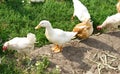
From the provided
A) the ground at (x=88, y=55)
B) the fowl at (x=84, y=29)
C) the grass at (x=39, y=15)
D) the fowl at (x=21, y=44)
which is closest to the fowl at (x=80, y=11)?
the grass at (x=39, y=15)

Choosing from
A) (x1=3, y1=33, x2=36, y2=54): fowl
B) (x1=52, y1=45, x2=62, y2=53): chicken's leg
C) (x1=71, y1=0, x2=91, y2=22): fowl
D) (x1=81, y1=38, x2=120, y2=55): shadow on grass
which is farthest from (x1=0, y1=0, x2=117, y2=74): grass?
(x1=81, y1=38, x2=120, y2=55): shadow on grass

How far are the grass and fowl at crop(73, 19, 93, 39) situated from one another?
0.56 m

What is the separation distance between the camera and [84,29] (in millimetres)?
6723

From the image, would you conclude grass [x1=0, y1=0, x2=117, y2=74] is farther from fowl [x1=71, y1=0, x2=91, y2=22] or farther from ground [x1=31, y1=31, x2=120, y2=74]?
ground [x1=31, y1=31, x2=120, y2=74]

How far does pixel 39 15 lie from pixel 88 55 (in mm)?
1558

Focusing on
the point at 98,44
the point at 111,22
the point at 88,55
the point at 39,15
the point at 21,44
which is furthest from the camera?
the point at 39,15

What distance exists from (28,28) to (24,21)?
22cm

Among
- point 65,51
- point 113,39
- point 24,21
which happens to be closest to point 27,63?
point 65,51

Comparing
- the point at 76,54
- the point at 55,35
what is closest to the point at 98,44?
the point at 76,54

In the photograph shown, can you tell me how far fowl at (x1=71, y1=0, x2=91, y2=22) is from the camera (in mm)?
7240

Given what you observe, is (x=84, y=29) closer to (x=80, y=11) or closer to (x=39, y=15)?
(x=80, y=11)

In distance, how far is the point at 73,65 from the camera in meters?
6.32

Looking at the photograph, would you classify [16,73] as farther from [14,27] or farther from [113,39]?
[113,39]

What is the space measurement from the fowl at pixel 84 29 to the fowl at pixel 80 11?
326 millimetres
